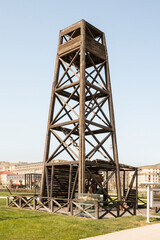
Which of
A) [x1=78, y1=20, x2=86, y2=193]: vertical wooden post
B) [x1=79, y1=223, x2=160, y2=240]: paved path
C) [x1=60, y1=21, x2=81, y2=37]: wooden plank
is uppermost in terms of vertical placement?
[x1=60, y1=21, x2=81, y2=37]: wooden plank

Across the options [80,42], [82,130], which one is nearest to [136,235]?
[82,130]

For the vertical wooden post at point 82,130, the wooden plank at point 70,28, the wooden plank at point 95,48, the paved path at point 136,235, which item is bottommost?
the paved path at point 136,235

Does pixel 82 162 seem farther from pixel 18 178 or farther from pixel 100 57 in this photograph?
pixel 18 178

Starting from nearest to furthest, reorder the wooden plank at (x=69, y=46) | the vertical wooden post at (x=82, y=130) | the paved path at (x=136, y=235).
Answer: the paved path at (x=136, y=235)
the vertical wooden post at (x=82, y=130)
the wooden plank at (x=69, y=46)

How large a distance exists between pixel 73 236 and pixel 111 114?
14.1 meters

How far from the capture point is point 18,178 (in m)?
159

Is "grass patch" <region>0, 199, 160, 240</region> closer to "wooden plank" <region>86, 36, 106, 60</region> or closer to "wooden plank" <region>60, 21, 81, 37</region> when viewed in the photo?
"wooden plank" <region>86, 36, 106, 60</region>

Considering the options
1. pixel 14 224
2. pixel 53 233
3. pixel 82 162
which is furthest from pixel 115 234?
pixel 82 162

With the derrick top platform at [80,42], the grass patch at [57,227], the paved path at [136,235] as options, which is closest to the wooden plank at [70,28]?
the derrick top platform at [80,42]

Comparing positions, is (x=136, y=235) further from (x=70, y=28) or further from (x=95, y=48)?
(x=70, y=28)

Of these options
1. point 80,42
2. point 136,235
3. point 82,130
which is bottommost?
point 136,235

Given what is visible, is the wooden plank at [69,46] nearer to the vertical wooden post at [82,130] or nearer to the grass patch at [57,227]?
the vertical wooden post at [82,130]

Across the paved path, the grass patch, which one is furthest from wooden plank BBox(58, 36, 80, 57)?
the paved path

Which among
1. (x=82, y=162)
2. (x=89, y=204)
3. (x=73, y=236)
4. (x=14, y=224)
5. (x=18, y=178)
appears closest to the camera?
(x=73, y=236)
